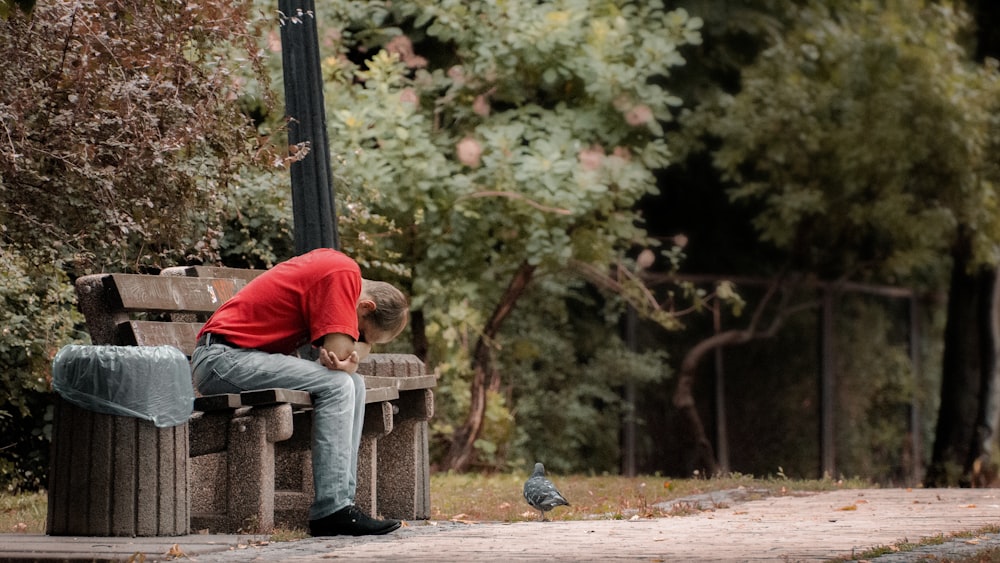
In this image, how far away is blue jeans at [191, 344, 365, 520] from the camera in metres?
6.61

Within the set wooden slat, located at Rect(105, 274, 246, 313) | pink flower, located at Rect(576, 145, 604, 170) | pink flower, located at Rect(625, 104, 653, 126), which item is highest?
pink flower, located at Rect(625, 104, 653, 126)

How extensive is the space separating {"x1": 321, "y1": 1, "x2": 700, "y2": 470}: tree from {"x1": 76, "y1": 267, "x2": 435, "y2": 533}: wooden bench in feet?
12.6

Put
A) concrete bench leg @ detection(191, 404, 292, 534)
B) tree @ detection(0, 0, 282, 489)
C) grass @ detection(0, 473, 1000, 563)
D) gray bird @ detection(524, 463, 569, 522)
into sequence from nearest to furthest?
concrete bench leg @ detection(191, 404, 292, 534) < grass @ detection(0, 473, 1000, 563) < gray bird @ detection(524, 463, 569, 522) < tree @ detection(0, 0, 282, 489)

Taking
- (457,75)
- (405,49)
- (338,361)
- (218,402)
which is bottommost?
(218,402)

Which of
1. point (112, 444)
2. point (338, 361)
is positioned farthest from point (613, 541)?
point (112, 444)

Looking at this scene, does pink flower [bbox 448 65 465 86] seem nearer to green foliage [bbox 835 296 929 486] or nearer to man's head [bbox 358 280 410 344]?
man's head [bbox 358 280 410 344]

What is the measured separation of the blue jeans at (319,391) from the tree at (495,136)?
15.7ft

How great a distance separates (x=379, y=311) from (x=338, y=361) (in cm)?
33

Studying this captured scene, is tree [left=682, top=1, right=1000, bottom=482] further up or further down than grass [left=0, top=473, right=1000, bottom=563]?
further up

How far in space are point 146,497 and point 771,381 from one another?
40.0 ft

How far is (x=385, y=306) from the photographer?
6844 millimetres

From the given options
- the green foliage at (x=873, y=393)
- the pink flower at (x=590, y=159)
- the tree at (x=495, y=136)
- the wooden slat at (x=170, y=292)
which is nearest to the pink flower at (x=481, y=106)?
the tree at (x=495, y=136)

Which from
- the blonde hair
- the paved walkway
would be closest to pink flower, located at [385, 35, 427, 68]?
the paved walkway

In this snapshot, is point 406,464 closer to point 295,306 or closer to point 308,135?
point 295,306
